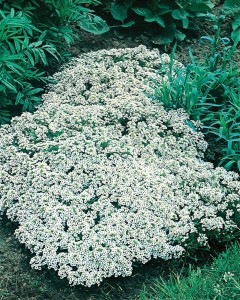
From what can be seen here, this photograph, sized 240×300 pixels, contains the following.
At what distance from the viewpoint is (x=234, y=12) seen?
283 inches

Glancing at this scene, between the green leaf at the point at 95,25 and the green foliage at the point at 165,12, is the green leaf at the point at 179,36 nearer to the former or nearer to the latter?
the green foliage at the point at 165,12

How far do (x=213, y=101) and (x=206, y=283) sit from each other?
2.31m

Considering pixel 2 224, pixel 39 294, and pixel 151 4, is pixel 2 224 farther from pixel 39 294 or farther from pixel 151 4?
pixel 151 4

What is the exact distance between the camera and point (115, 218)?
411 centimetres

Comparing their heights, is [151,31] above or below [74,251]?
above

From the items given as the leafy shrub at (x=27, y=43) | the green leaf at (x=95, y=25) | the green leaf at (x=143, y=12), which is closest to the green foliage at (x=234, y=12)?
the green leaf at (x=143, y=12)

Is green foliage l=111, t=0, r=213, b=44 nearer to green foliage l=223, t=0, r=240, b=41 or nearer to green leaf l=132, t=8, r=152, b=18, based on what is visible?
green leaf l=132, t=8, r=152, b=18

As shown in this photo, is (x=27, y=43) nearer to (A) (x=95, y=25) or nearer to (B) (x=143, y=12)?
(A) (x=95, y=25)

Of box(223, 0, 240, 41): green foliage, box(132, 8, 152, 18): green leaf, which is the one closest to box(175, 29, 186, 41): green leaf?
box(132, 8, 152, 18): green leaf

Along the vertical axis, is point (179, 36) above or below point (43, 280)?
above

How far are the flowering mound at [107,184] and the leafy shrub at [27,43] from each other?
0.24 metres

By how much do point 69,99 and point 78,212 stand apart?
5.42 feet

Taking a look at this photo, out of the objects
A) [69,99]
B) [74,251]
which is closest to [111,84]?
[69,99]

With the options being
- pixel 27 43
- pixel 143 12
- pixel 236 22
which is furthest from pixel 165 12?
pixel 27 43
